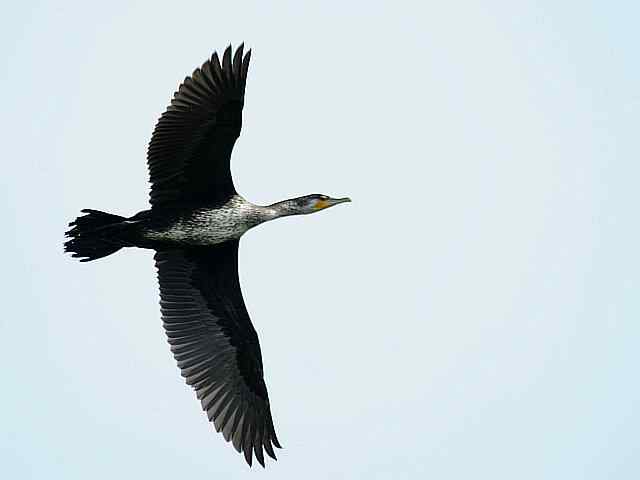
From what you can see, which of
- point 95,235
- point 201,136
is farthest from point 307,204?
point 95,235

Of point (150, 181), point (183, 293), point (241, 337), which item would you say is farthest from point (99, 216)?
point (241, 337)

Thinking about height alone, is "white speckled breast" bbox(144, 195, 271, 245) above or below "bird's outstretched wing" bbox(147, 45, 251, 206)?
below

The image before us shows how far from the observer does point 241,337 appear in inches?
475

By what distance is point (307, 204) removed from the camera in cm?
1189

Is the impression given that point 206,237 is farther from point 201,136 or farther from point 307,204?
point 307,204

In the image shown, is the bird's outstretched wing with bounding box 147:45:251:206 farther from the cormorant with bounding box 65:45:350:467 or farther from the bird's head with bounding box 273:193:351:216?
the bird's head with bounding box 273:193:351:216

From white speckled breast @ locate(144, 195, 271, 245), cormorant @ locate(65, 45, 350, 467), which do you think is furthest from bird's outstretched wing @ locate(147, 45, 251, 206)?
white speckled breast @ locate(144, 195, 271, 245)

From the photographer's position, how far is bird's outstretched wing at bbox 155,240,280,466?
11836mm

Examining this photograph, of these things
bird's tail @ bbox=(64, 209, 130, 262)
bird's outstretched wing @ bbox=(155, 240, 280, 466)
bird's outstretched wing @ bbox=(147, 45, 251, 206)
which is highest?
bird's outstretched wing @ bbox=(147, 45, 251, 206)

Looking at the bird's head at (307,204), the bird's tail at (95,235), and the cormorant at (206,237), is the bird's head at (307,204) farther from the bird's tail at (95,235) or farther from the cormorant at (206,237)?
the bird's tail at (95,235)

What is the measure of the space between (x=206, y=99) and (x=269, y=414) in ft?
11.8

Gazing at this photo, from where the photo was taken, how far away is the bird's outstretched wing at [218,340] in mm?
11836

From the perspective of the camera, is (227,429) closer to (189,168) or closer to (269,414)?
(269,414)

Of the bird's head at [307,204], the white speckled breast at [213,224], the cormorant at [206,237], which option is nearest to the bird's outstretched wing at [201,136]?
the cormorant at [206,237]
